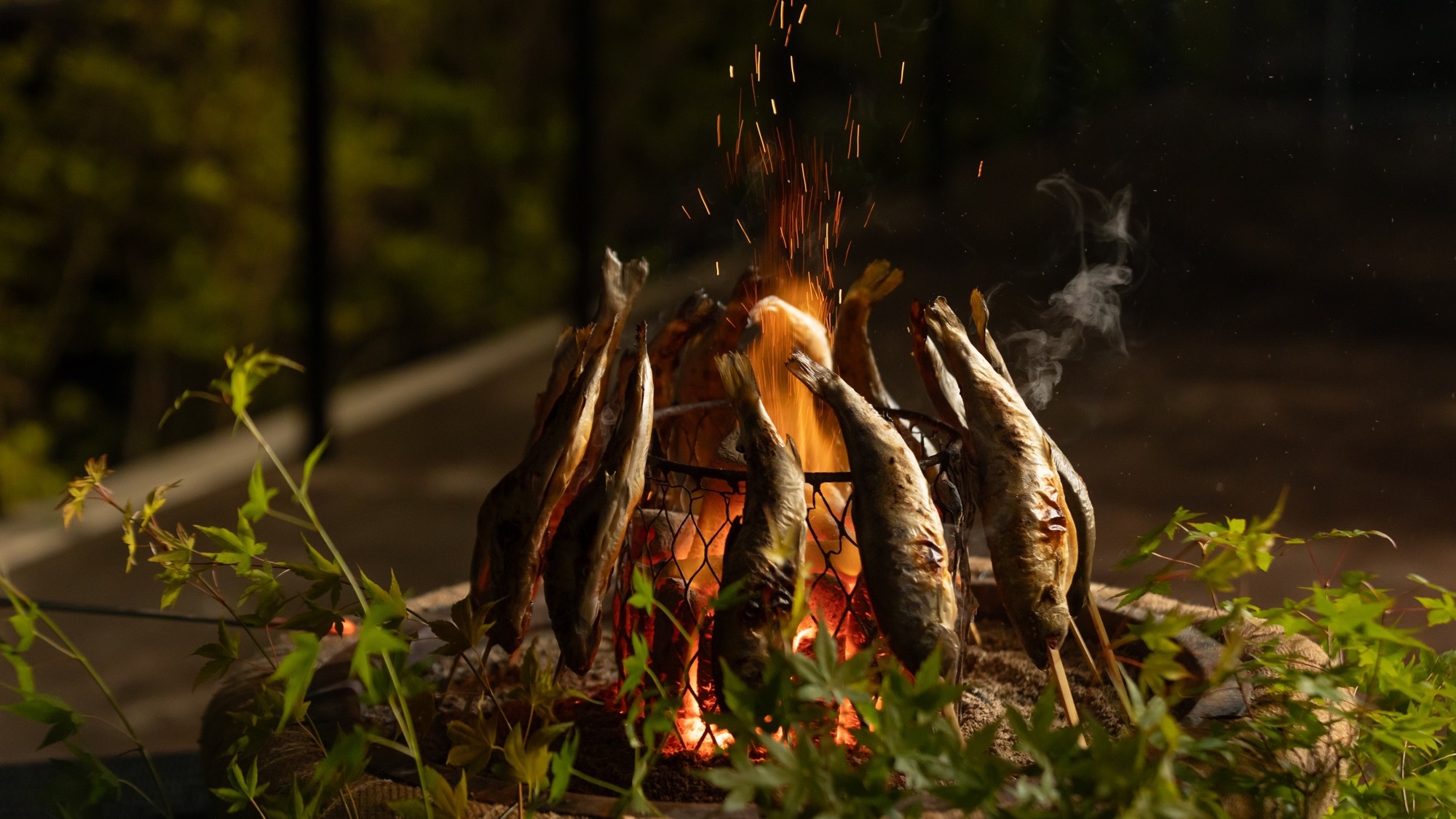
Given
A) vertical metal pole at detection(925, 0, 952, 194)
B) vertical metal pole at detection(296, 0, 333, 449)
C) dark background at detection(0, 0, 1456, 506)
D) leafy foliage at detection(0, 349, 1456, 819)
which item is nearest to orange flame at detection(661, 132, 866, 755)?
leafy foliage at detection(0, 349, 1456, 819)

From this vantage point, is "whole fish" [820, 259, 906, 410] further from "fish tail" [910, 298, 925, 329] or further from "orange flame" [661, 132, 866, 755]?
"fish tail" [910, 298, 925, 329]

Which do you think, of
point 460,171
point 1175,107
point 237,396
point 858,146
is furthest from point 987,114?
point 237,396

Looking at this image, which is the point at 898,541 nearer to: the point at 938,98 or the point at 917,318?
the point at 917,318

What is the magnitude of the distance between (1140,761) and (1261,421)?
3954mm

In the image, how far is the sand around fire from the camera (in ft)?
4.00

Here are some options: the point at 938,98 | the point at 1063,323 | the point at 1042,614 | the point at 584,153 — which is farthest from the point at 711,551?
the point at 938,98

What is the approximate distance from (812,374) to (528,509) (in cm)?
32

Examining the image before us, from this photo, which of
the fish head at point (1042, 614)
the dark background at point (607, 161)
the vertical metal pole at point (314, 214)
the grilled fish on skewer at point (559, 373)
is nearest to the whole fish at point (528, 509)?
the grilled fish on skewer at point (559, 373)

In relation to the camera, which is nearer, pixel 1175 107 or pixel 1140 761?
pixel 1140 761

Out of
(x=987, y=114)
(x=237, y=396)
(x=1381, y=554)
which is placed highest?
(x=237, y=396)

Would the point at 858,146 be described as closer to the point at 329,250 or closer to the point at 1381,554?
the point at 329,250

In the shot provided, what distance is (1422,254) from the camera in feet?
21.7

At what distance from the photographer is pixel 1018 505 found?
1.26 metres

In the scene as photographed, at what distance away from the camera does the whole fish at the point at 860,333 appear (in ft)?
5.18
